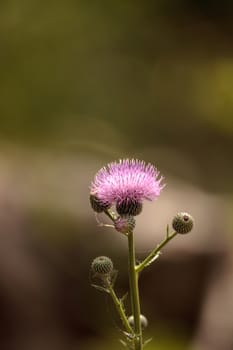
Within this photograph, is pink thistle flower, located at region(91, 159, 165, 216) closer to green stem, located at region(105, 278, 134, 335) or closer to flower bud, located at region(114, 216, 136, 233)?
flower bud, located at region(114, 216, 136, 233)

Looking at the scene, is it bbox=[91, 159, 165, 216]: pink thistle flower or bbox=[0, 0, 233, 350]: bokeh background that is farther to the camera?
bbox=[0, 0, 233, 350]: bokeh background

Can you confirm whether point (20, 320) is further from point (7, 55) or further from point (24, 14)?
point (24, 14)

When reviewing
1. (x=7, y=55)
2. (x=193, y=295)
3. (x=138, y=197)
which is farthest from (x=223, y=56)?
(x=138, y=197)

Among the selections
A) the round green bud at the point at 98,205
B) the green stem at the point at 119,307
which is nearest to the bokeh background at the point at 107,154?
the green stem at the point at 119,307

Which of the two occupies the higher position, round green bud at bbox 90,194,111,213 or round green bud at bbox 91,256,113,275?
round green bud at bbox 90,194,111,213

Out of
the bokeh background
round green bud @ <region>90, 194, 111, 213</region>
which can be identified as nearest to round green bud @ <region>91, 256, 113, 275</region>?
round green bud @ <region>90, 194, 111, 213</region>

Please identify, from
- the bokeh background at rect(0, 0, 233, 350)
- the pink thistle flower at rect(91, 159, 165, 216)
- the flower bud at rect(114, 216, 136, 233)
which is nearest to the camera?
the flower bud at rect(114, 216, 136, 233)

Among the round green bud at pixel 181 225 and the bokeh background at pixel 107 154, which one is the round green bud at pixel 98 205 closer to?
the round green bud at pixel 181 225

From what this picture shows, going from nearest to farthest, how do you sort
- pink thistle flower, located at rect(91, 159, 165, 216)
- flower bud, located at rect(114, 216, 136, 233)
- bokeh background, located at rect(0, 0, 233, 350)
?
flower bud, located at rect(114, 216, 136, 233), pink thistle flower, located at rect(91, 159, 165, 216), bokeh background, located at rect(0, 0, 233, 350)
